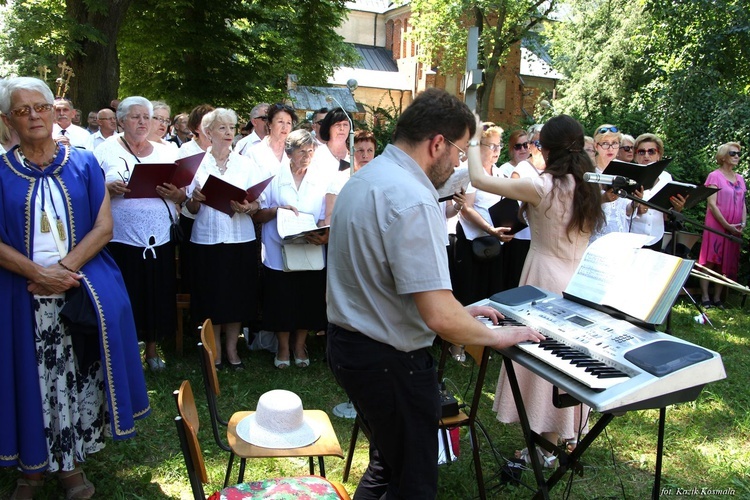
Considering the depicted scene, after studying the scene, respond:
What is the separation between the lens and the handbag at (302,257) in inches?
223

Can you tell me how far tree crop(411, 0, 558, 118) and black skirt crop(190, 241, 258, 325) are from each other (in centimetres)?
2449

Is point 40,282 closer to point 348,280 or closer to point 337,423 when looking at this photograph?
point 348,280

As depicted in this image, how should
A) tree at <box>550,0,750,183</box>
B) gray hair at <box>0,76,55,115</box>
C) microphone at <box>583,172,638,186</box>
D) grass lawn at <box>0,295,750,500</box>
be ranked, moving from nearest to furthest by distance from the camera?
1. gray hair at <box>0,76,55,115</box>
2. microphone at <box>583,172,638,186</box>
3. grass lawn at <box>0,295,750,500</box>
4. tree at <box>550,0,750,183</box>

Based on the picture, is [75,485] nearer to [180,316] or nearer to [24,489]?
[24,489]

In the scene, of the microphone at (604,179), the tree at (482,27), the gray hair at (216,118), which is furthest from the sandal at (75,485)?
the tree at (482,27)

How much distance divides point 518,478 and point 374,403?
1793 mm

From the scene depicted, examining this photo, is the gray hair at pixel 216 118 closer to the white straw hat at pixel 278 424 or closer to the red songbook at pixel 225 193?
the red songbook at pixel 225 193

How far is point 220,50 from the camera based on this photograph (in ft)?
48.0

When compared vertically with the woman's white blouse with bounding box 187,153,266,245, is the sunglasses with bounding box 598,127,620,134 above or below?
above

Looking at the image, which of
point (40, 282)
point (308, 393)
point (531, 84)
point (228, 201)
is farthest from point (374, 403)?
point (531, 84)

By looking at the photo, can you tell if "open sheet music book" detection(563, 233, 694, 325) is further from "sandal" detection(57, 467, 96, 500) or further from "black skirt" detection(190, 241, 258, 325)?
"black skirt" detection(190, 241, 258, 325)

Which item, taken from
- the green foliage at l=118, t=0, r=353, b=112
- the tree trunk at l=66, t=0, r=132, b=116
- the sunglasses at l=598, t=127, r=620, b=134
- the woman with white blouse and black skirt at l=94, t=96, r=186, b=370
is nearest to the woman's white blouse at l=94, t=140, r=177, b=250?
the woman with white blouse and black skirt at l=94, t=96, r=186, b=370

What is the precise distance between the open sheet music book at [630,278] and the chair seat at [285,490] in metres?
1.43

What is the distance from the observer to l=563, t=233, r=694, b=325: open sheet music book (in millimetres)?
2742
